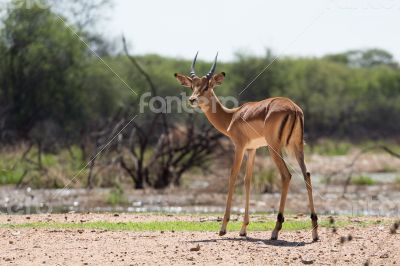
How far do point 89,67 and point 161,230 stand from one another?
26.5 metres

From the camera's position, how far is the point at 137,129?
20516mm

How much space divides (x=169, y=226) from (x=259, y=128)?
82.8 inches

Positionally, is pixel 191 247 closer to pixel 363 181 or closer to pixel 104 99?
pixel 363 181

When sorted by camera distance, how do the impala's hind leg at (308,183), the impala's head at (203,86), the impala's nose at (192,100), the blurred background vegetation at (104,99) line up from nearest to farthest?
1. the impala's hind leg at (308,183)
2. the impala's nose at (192,100)
3. the impala's head at (203,86)
4. the blurred background vegetation at (104,99)

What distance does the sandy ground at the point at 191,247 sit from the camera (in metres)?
9.18

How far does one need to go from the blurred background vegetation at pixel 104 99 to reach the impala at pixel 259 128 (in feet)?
23.7

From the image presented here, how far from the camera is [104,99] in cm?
3888

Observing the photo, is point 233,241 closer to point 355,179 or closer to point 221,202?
point 221,202

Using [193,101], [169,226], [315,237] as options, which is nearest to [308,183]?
[315,237]

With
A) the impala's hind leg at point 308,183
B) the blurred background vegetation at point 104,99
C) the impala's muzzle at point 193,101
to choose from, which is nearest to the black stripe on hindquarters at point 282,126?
the impala's hind leg at point 308,183

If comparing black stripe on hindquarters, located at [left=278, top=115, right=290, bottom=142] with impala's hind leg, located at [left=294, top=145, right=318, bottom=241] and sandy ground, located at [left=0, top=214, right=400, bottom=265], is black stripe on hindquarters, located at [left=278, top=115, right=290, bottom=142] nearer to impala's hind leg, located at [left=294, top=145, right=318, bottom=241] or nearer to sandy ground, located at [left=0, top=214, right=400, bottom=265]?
impala's hind leg, located at [left=294, top=145, right=318, bottom=241]

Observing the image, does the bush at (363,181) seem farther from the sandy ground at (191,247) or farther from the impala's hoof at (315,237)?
the impala's hoof at (315,237)

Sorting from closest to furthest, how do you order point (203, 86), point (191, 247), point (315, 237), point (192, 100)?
point (191, 247) → point (315, 237) → point (192, 100) → point (203, 86)

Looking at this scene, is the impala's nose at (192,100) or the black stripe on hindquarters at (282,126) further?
the impala's nose at (192,100)
